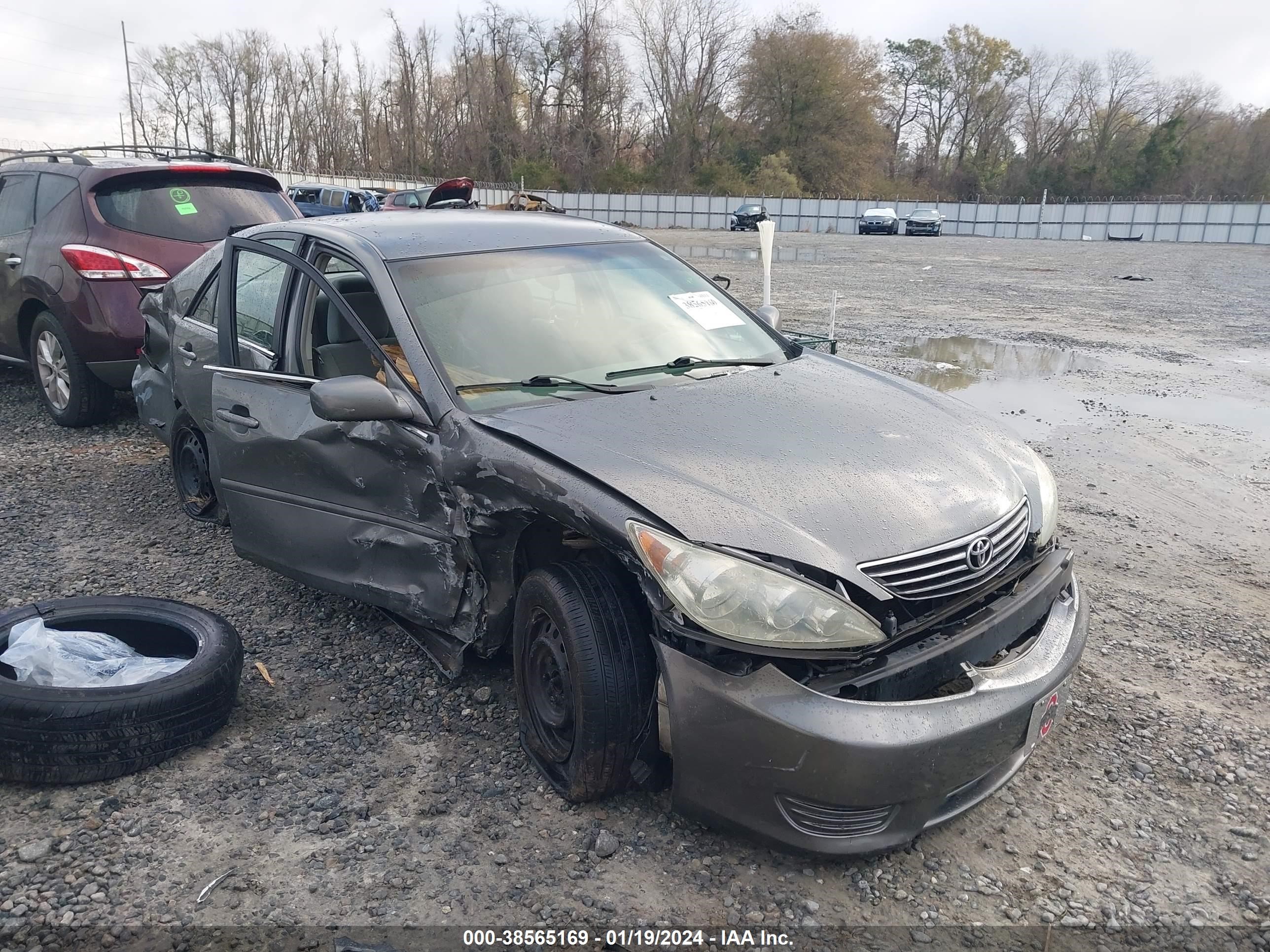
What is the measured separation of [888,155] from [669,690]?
82.8m

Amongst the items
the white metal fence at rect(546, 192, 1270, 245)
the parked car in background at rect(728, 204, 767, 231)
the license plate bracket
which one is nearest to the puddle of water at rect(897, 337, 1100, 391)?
the license plate bracket

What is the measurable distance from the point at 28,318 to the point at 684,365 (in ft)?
19.2

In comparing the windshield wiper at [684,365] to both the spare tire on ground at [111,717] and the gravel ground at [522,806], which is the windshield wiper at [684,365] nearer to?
the gravel ground at [522,806]

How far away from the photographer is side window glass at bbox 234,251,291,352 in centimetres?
394

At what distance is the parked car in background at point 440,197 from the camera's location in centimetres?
1541

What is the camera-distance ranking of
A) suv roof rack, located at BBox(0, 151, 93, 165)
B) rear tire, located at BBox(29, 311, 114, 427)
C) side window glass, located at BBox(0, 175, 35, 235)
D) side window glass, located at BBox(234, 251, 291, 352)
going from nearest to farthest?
side window glass, located at BBox(234, 251, 291, 352) < rear tire, located at BBox(29, 311, 114, 427) < suv roof rack, located at BBox(0, 151, 93, 165) < side window glass, located at BBox(0, 175, 35, 235)

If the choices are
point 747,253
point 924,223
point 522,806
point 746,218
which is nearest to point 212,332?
point 522,806

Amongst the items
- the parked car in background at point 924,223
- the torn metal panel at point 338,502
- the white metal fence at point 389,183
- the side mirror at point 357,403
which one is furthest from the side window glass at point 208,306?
the white metal fence at point 389,183

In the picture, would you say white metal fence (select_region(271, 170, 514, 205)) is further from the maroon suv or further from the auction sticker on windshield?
the auction sticker on windshield

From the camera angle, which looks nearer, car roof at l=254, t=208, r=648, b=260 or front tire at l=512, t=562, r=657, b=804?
front tire at l=512, t=562, r=657, b=804

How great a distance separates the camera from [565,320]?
140 inches

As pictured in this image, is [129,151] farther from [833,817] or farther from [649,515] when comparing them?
[833,817]

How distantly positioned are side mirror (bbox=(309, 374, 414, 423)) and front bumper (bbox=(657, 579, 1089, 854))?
1212 millimetres

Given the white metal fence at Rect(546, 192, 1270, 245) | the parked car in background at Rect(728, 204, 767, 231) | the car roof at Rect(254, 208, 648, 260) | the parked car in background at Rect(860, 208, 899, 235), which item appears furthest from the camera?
the parked car in background at Rect(728, 204, 767, 231)
